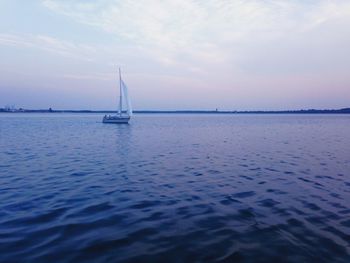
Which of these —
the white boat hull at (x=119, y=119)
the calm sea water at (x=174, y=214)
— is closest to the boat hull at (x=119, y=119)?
the white boat hull at (x=119, y=119)


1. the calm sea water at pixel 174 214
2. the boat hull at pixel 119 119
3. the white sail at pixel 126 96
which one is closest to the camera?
the calm sea water at pixel 174 214

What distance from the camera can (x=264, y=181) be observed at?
17516 millimetres

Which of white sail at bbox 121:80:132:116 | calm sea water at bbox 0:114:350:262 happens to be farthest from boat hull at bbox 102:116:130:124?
calm sea water at bbox 0:114:350:262

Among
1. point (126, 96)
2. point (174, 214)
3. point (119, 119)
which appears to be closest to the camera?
point (174, 214)

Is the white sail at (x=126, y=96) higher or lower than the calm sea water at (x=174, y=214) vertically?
higher

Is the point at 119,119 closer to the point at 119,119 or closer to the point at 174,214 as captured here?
the point at 119,119

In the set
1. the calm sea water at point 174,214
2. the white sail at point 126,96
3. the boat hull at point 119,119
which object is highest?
the white sail at point 126,96

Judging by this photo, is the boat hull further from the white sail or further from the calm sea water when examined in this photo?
the calm sea water

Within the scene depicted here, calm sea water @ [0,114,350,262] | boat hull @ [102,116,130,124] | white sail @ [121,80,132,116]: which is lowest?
boat hull @ [102,116,130,124]

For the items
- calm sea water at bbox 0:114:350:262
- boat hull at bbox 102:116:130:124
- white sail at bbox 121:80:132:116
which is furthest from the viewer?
boat hull at bbox 102:116:130:124

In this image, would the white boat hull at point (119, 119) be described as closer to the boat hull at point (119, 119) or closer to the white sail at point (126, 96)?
the boat hull at point (119, 119)

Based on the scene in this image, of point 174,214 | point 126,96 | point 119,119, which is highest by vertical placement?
point 126,96

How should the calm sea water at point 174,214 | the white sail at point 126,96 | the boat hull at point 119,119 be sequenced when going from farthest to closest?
the boat hull at point 119,119, the white sail at point 126,96, the calm sea water at point 174,214

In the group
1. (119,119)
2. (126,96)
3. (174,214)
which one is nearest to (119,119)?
(119,119)
